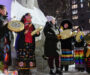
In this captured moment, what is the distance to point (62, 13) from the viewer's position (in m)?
13.3

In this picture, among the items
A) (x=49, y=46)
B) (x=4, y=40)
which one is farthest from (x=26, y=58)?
(x=49, y=46)

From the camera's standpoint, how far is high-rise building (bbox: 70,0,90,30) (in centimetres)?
1687

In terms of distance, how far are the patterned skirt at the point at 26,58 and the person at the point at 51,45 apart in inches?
23.0

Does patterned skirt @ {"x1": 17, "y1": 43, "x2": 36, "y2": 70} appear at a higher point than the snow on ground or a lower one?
lower

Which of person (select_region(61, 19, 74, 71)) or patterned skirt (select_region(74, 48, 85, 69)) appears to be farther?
patterned skirt (select_region(74, 48, 85, 69))

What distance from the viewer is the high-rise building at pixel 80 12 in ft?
55.4

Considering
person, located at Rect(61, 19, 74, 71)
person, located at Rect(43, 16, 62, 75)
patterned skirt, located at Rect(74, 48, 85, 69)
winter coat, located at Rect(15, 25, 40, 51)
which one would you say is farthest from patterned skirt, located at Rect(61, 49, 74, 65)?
winter coat, located at Rect(15, 25, 40, 51)

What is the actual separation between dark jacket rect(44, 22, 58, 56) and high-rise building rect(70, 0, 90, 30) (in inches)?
479

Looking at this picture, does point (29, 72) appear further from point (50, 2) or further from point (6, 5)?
point (50, 2)

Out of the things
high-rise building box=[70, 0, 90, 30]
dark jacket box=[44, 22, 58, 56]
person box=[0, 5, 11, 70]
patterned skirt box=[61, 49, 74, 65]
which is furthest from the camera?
high-rise building box=[70, 0, 90, 30]

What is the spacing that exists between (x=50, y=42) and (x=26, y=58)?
0.84m

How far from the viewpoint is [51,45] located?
4.64 meters

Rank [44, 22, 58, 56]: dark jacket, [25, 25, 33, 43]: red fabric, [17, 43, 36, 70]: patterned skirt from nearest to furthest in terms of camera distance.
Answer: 1. [17, 43, 36, 70]: patterned skirt
2. [25, 25, 33, 43]: red fabric
3. [44, 22, 58, 56]: dark jacket

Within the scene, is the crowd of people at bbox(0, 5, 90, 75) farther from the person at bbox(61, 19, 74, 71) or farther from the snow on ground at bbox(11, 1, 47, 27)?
the snow on ground at bbox(11, 1, 47, 27)
